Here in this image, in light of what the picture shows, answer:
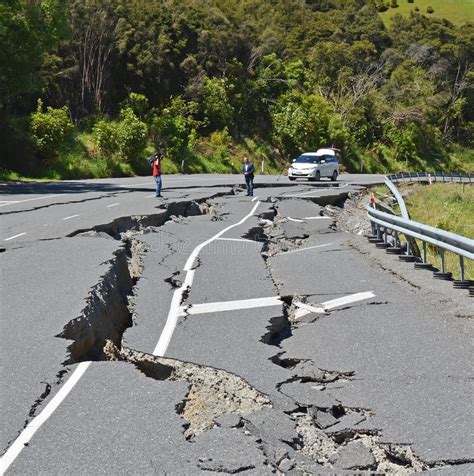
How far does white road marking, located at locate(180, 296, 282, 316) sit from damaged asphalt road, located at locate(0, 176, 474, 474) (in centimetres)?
4

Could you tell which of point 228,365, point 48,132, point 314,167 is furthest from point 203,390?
point 48,132

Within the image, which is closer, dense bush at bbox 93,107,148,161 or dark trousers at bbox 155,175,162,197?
dark trousers at bbox 155,175,162,197

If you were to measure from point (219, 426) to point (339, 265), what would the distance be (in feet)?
24.2

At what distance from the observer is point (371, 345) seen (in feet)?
24.4

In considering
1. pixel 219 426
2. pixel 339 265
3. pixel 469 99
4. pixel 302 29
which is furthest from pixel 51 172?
pixel 469 99

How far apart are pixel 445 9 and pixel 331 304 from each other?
375 ft

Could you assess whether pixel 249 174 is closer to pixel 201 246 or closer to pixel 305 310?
pixel 201 246

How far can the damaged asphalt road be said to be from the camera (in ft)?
16.2

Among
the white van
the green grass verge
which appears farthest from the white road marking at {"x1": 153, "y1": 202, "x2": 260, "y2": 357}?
the white van

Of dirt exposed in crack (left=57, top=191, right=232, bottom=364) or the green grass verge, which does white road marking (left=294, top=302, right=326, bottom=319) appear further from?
the green grass verge

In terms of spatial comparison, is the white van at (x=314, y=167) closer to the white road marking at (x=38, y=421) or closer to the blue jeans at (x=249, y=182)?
the blue jeans at (x=249, y=182)

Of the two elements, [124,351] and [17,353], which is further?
[124,351]

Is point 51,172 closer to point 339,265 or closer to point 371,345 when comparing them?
point 339,265

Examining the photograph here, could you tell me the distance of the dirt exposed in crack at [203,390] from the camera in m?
5.68
